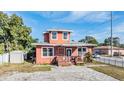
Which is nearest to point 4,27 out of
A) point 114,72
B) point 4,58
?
point 4,58

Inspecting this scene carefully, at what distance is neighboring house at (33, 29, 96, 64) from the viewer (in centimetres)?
2623

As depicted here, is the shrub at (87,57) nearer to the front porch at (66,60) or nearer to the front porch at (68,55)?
the front porch at (68,55)

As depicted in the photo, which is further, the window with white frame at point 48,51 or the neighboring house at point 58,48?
the window with white frame at point 48,51

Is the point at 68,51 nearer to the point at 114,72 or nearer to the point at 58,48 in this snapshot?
the point at 58,48

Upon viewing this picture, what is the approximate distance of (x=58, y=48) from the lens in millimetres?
26969

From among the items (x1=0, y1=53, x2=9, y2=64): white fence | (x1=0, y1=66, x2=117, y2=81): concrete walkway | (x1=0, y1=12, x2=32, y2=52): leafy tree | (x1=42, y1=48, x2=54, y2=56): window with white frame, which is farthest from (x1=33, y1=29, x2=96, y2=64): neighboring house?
(x1=0, y1=12, x2=32, y2=52): leafy tree

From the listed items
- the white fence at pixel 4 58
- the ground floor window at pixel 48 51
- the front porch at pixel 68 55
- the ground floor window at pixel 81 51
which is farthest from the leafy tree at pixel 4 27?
the ground floor window at pixel 81 51

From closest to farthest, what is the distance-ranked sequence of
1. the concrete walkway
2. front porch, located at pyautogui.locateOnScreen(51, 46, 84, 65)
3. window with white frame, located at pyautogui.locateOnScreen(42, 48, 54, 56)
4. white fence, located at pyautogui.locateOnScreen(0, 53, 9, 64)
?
the concrete walkway
white fence, located at pyautogui.locateOnScreen(0, 53, 9, 64)
front porch, located at pyautogui.locateOnScreen(51, 46, 84, 65)
window with white frame, located at pyautogui.locateOnScreen(42, 48, 54, 56)

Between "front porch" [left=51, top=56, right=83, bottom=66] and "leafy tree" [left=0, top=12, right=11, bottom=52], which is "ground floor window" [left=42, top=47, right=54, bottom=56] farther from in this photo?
"leafy tree" [left=0, top=12, right=11, bottom=52]

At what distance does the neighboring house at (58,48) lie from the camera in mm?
26234
